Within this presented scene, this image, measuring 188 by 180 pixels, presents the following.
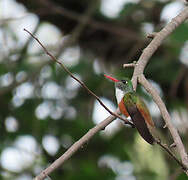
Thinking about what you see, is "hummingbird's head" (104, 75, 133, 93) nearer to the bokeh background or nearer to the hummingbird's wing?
the hummingbird's wing

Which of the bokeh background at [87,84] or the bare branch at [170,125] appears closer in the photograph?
the bare branch at [170,125]

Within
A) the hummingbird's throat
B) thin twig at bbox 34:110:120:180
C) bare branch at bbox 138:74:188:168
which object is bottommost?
bare branch at bbox 138:74:188:168

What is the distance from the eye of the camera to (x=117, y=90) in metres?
2.29

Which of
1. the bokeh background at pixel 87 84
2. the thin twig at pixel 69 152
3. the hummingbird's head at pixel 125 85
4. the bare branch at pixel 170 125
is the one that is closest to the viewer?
the bare branch at pixel 170 125

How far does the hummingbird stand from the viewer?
1782 mm

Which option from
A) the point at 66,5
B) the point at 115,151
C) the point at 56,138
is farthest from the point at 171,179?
the point at 66,5

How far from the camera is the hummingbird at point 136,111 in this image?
1782 mm

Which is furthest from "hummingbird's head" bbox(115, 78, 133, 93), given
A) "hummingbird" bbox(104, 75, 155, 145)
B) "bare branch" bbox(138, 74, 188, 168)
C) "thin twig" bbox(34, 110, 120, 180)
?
"thin twig" bbox(34, 110, 120, 180)

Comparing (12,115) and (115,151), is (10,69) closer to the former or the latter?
(12,115)

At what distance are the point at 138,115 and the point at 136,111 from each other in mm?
49

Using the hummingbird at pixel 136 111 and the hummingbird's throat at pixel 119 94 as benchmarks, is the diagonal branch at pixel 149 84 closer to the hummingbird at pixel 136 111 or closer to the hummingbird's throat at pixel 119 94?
the hummingbird at pixel 136 111

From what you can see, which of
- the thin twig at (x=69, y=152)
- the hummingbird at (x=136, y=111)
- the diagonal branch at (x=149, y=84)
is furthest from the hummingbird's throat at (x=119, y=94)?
the thin twig at (x=69, y=152)

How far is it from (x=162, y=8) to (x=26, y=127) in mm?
1537

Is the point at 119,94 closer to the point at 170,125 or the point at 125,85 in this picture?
the point at 125,85
